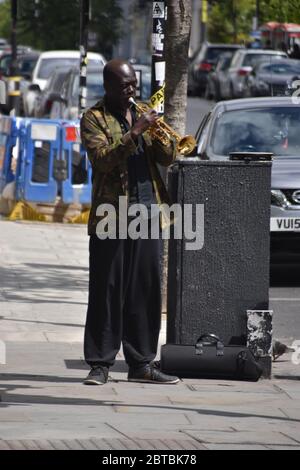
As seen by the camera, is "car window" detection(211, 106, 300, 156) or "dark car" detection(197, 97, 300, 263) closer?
"dark car" detection(197, 97, 300, 263)

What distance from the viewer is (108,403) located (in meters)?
7.70

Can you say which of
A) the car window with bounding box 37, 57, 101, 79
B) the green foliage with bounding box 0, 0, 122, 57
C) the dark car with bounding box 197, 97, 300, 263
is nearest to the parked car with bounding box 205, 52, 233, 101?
the car window with bounding box 37, 57, 101, 79

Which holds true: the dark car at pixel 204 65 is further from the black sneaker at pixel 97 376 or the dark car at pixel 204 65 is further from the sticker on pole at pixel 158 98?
the black sneaker at pixel 97 376

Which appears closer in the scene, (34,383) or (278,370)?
(34,383)

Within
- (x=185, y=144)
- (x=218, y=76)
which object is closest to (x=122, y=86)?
(x=185, y=144)

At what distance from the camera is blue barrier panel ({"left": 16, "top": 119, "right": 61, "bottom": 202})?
16797 mm

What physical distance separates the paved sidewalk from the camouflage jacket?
1001 mm

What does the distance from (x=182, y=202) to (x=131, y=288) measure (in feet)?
2.21

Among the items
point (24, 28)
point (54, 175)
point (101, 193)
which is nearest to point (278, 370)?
point (101, 193)

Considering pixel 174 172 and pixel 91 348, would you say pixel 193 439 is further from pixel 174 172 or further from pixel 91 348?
pixel 174 172

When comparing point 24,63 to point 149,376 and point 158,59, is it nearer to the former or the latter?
point 158,59

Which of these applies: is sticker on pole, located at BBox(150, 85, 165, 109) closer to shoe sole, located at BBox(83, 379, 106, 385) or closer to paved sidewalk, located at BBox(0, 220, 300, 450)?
paved sidewalk, located at BBox(0, 220, 300, 450)

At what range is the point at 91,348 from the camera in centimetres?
831

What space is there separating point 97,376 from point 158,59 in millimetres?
3483
